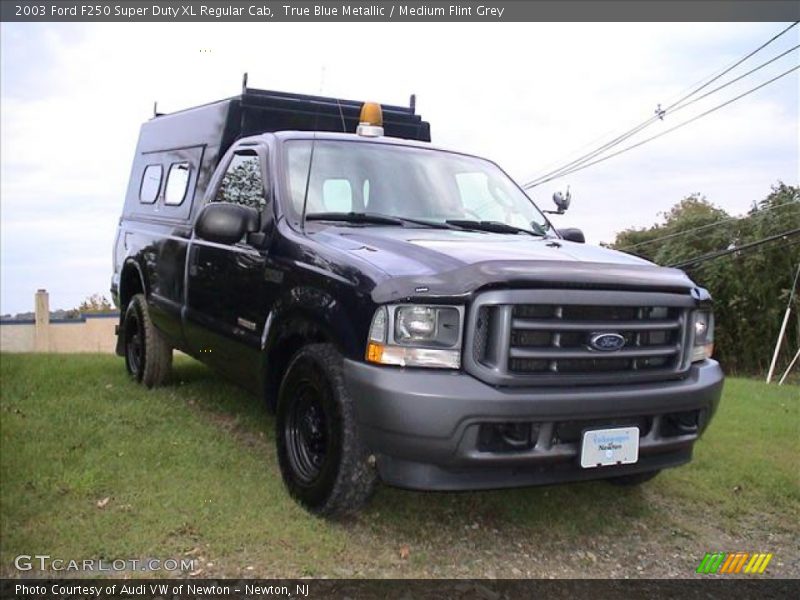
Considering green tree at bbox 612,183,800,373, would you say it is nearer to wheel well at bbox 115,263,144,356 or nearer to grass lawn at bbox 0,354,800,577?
grass lawn at bbox 0,354,800,577

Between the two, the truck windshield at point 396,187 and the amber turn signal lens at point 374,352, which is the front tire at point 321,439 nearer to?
the amber turn signal lens at point 374,352

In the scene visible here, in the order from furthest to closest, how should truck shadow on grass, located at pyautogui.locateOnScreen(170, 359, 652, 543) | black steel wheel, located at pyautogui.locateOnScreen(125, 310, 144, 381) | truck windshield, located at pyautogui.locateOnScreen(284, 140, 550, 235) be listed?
black steel wheel, located at pyautogui.locateOnScreen(125, 310, 144, 381), truck windshield, located at pyautogui.locateOnScreen(284, 140, 550, 235), truck shadow on grass, located at pyautogui.locateOnScreen(170, 359, 652, 543)

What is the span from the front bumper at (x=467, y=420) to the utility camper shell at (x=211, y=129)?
322cm

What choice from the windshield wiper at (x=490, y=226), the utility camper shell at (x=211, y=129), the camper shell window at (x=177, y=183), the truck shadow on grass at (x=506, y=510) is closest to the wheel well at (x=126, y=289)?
the utility camper shell at (x=211, y=129)

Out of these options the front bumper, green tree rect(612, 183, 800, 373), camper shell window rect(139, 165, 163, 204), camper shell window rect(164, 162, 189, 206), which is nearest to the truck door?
camper shell window rect(164, 162, 189, 206)

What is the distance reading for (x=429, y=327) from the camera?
123 inches

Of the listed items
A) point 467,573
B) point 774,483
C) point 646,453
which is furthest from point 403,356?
point 774,483

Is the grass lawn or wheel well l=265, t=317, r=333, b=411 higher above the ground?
wheel well l=265, t=317, r=333, b=411

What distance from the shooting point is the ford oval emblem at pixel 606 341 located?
3.29 m

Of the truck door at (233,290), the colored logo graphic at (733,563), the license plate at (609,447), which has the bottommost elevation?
the colored logo graphic at (733,563)

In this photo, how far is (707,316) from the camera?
397 cm

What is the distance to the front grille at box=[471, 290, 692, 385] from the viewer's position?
121 inches

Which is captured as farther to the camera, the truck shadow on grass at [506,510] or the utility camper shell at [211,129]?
the utility camper shell at [211,129]

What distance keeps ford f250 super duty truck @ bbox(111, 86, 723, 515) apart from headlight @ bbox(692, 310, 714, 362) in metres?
0.02
